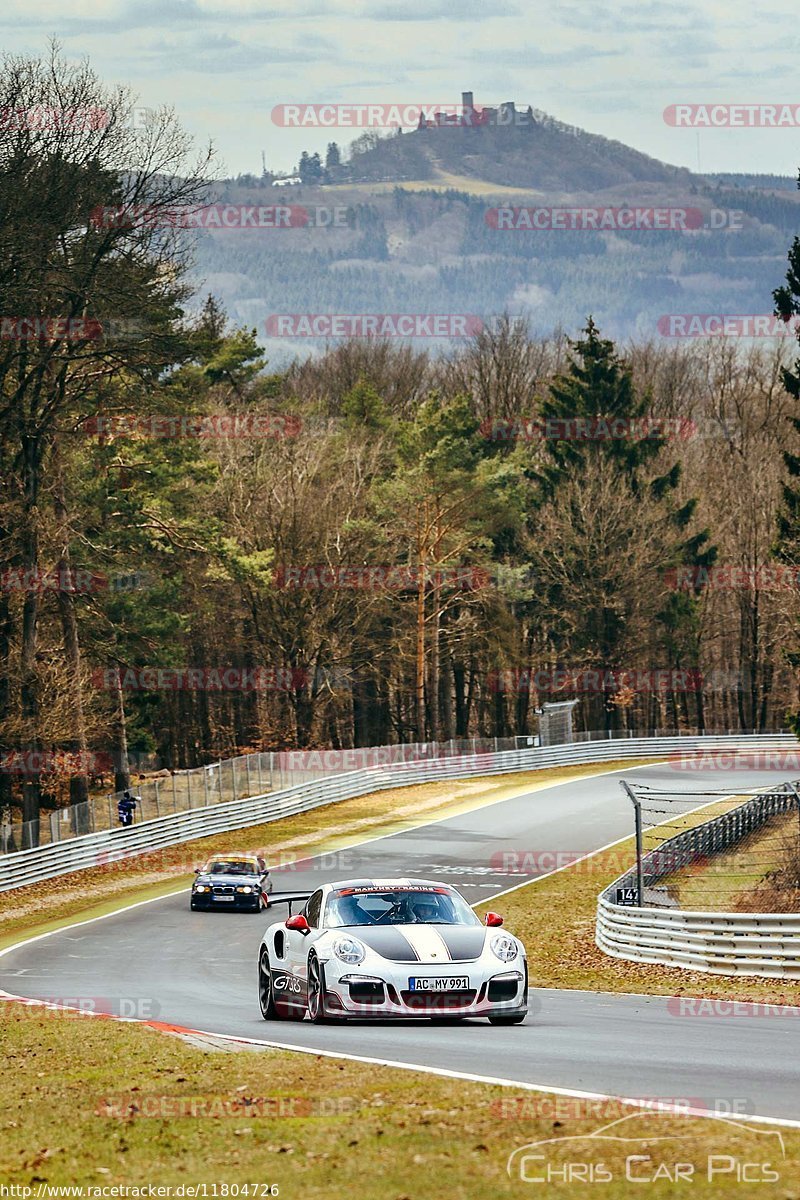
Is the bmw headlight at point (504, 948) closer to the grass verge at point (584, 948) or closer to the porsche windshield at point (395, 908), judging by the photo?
the porsche windshield at point (395, 908)

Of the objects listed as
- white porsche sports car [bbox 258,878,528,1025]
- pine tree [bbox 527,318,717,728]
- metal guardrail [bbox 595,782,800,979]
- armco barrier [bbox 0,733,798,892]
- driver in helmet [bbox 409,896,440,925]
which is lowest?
armco barrier [bbox 0,733,798,892]

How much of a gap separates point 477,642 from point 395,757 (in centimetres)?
1976

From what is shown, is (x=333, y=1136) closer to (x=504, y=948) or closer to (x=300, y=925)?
(x=504, y=948)

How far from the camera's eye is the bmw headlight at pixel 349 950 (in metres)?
15.5

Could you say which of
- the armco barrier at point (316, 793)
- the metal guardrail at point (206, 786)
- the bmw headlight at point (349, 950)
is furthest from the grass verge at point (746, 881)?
the metal guardrail at point (206, 786)

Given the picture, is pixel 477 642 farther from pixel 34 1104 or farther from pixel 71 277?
pixel 34 1104

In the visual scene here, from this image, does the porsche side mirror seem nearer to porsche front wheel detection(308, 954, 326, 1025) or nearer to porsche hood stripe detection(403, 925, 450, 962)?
porsche front wheel detection(308, 954, 326, 1025)

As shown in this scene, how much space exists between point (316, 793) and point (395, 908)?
42774 millimetres

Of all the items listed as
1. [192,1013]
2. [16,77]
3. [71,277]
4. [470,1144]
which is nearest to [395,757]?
[71,277]

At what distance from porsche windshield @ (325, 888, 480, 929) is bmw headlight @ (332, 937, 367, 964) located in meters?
0.57

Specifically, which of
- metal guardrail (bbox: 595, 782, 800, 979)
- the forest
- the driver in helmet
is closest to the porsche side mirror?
the driver in helmet

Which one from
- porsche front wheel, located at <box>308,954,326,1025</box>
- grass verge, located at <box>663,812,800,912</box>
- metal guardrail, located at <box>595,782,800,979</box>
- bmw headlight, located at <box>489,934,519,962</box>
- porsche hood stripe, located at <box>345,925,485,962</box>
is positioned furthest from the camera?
grass verge, located at <box>663,812,800,912</box>

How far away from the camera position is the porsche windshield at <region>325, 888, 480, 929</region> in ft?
53.5

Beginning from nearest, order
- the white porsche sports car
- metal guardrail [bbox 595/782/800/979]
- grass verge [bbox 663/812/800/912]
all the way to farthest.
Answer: the white porsche sports car
metal guardrail [bbox 595/782/800/979]
grass verge [bbox 663/812/800/912]
